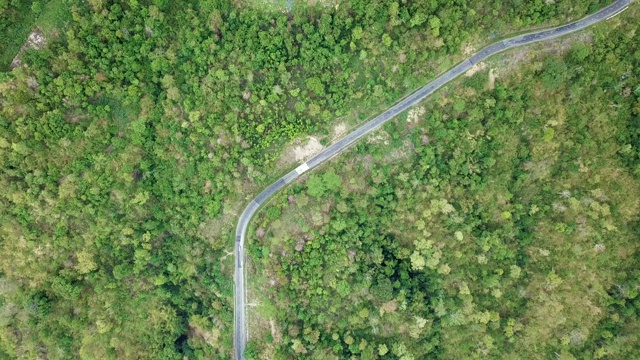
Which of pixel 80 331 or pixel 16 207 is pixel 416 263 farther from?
pixel 16 207

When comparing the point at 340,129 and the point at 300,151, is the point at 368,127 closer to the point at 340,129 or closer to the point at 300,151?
the point at 340,129

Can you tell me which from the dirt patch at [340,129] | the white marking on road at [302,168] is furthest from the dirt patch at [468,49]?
the white marking on road at [302,168]

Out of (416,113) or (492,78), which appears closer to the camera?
(492,78)

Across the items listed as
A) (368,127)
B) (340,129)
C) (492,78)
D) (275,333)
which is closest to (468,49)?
(492,78)

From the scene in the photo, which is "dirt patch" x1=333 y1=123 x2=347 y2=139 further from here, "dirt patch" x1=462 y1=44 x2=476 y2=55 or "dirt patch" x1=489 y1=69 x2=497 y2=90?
Result: "dirt patch" x1=489 y1=69 x2=497 y2=90

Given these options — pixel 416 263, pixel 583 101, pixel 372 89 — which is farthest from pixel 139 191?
pixel 583 101

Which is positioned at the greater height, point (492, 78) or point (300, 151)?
point (492, 78)

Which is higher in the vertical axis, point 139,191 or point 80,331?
point 139,191
